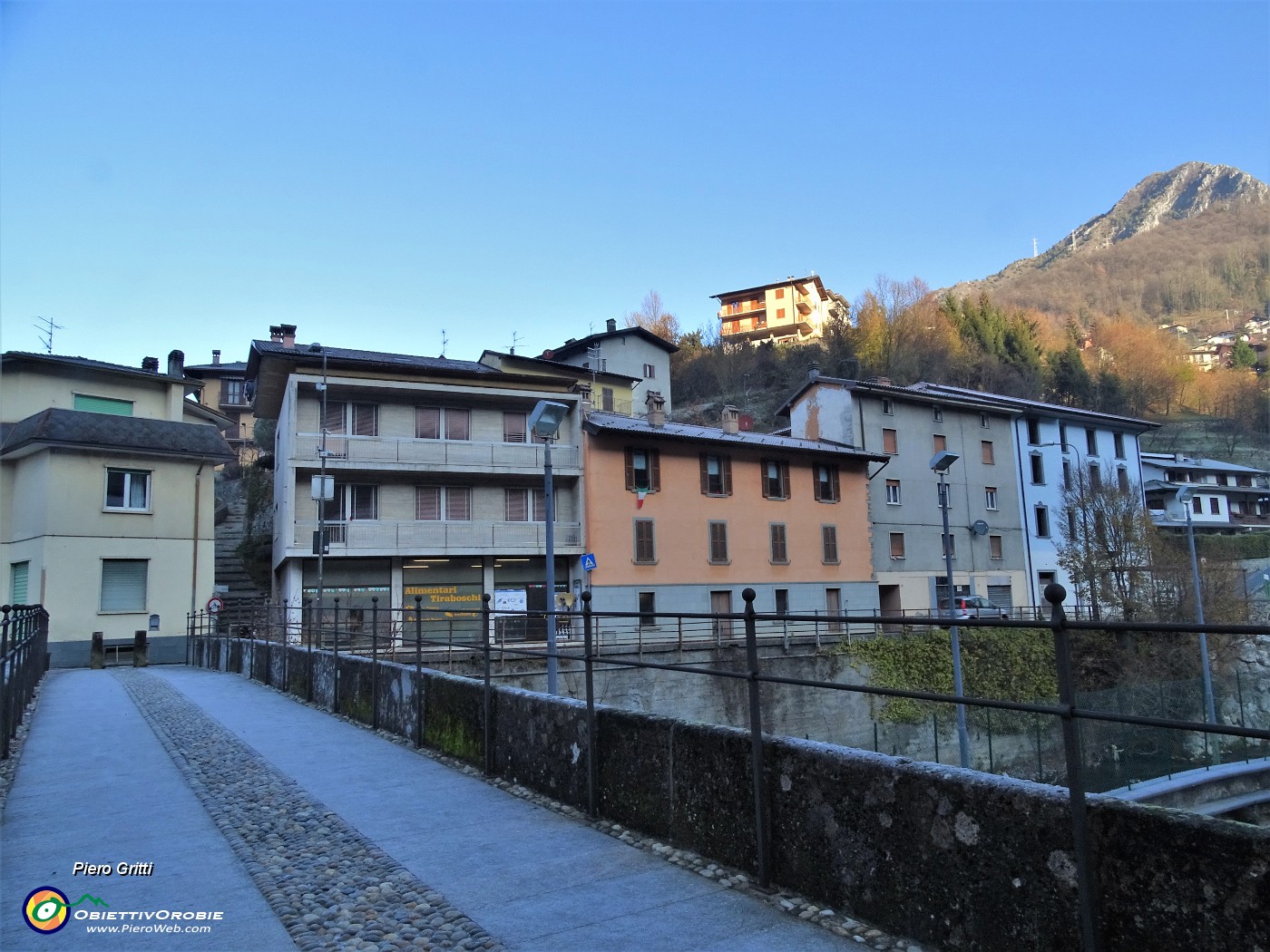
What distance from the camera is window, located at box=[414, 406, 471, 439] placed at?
33188 millimetres

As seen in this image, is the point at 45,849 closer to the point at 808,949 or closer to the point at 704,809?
the point at 704,809

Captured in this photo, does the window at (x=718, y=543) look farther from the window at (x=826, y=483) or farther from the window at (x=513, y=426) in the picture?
the window at (x=513, y=426)

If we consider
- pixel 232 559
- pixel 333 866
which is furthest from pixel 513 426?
pixel 333 866

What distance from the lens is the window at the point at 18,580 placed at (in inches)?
1139

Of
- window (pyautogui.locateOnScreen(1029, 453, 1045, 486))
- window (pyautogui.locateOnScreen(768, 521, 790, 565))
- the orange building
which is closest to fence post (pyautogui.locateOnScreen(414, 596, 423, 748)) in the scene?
the orange building

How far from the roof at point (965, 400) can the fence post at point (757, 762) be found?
38.4 metres

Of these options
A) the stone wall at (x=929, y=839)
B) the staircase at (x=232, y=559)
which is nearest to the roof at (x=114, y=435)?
the staircase at (x=232, y=559)

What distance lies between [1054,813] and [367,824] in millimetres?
4438

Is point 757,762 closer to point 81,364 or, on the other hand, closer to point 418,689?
point 418,689

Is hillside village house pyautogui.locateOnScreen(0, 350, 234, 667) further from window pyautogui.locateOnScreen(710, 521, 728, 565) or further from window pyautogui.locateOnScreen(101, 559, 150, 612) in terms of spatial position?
window pyautogui.locateOnScreen(710, 521, 728, 565)

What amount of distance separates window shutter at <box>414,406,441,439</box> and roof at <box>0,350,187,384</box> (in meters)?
9.60

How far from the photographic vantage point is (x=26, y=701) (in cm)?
1282

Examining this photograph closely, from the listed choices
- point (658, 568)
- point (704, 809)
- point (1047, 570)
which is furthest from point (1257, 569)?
point (704, 809)

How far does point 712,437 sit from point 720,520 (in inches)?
131
